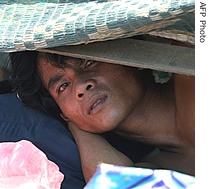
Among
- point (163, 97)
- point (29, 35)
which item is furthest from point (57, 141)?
point (29, 35)

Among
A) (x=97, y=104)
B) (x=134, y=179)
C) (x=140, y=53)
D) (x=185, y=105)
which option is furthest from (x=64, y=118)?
(x=134, y=179)

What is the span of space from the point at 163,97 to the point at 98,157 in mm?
244

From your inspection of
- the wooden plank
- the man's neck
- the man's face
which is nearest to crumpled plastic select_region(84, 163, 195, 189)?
the wooden plank

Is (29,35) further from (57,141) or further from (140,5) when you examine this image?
(57,141)

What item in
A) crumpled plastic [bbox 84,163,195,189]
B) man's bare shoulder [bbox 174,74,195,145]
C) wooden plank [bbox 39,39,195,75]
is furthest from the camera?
man's bare shoulder [bbox 174,74,195,145]

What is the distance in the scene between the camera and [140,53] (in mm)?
1111

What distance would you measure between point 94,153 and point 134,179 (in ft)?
1.52

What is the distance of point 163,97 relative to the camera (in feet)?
4.85

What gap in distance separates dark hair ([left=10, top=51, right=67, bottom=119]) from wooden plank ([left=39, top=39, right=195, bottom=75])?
32 cm

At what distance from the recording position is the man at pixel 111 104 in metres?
1.35

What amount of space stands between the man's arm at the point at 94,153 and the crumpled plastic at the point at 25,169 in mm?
182

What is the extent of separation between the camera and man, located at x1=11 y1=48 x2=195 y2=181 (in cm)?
135

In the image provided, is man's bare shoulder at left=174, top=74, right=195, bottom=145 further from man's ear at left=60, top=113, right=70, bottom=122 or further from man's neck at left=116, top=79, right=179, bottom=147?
man's ear at left=60, top=113, right=70, bottom=122
